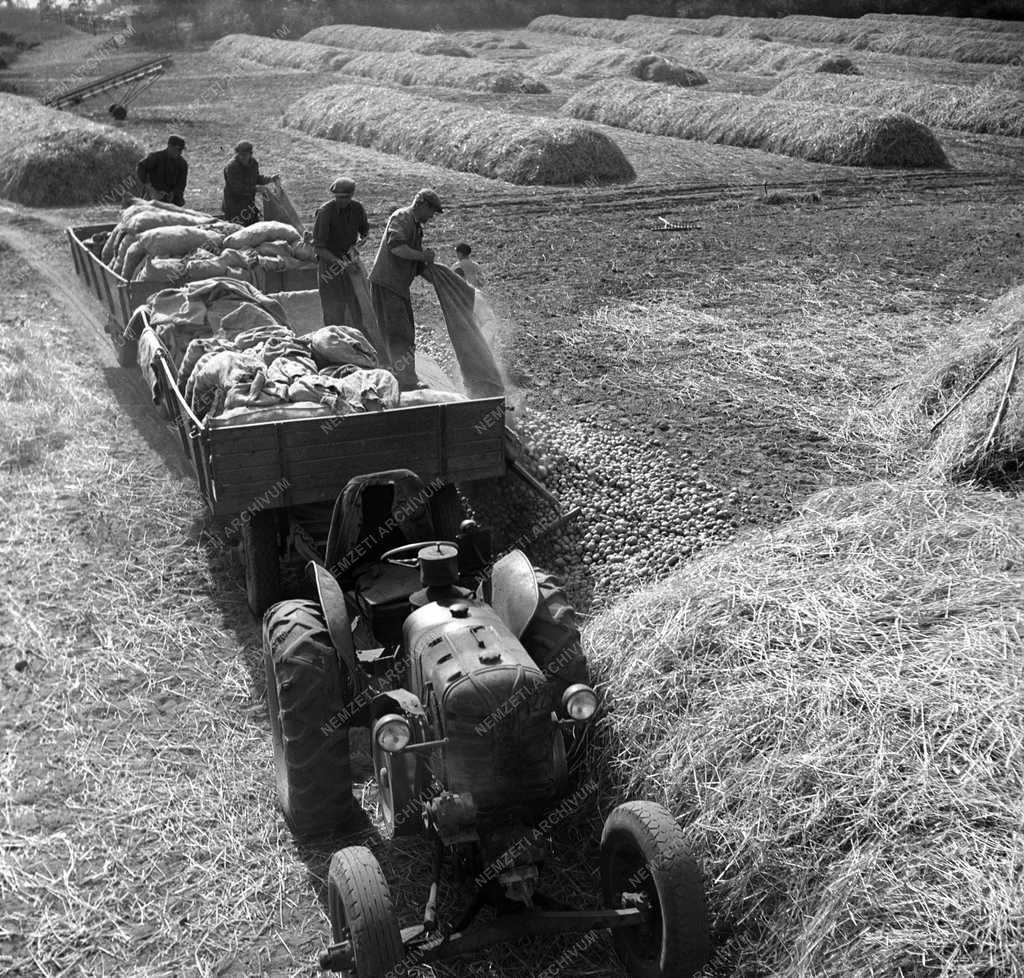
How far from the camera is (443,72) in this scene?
35844mm

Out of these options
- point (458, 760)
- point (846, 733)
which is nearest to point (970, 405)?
point (846, 733)

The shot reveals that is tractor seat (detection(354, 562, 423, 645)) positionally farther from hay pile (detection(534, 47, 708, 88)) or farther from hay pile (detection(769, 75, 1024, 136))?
hay pile (detection(534, 47, 708, 88))

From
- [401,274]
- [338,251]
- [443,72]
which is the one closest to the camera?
[401,274]

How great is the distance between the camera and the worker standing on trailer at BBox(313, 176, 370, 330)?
9922 mm

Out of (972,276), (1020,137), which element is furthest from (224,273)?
(1020,137)

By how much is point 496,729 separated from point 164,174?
477 inches

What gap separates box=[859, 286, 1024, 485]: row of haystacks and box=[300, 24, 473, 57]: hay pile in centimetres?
3976

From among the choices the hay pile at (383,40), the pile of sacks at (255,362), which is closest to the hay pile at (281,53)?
the hay pile at (383,40)

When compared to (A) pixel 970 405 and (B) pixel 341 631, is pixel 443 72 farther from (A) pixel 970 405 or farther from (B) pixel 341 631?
(B) pixel 341 631

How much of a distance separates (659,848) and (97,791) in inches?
117

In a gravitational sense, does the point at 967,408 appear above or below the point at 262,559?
above

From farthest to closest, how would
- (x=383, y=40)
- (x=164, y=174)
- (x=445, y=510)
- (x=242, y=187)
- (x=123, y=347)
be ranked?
(x=383, y=40)
(x=164, y=174)
(x=242, y=187)
(x=123, y=347)
(x=445, y=510)

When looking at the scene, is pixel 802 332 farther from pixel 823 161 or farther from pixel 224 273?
pixel 823 161

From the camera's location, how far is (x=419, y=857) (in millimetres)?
5102
